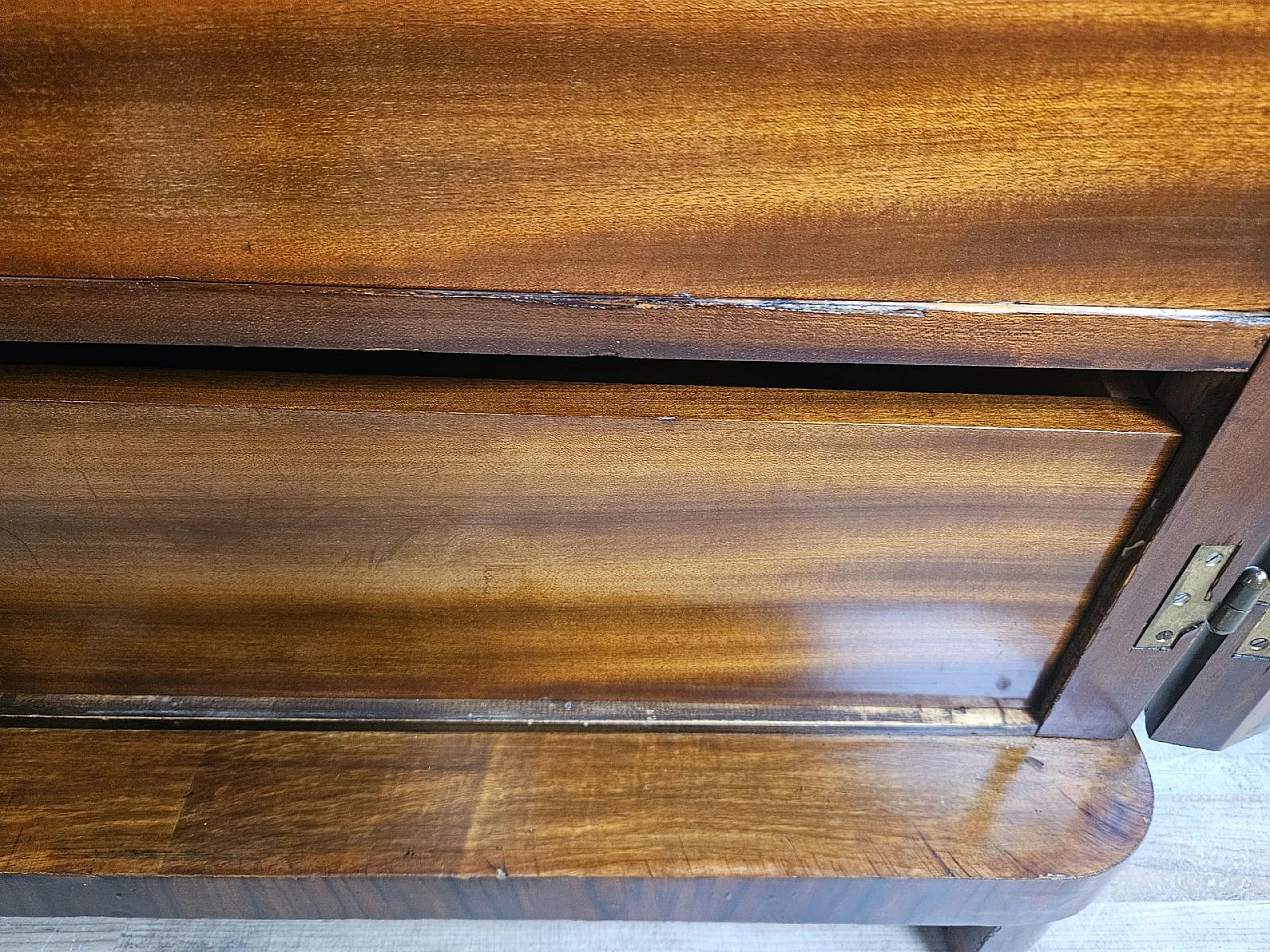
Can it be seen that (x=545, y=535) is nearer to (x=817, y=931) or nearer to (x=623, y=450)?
(x=623, y=450)

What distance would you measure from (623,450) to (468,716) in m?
0.22

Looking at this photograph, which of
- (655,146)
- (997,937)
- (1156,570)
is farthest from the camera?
(997,937)

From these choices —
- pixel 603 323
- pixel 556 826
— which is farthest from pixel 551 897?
pixel 603 323

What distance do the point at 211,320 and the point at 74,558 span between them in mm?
180

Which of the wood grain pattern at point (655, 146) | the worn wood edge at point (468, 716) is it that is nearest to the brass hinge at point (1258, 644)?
the worn wood edge at point (468, 716)

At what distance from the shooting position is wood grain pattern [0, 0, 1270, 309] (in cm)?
34

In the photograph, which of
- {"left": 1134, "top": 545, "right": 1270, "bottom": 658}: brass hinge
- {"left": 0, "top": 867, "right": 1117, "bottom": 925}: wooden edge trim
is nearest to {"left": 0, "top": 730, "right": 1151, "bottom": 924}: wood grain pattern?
{"left": 0, "top": 867, "right": 1117, "bottom": 925}: wooden edge trim

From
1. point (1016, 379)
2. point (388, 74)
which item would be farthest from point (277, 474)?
point (1016, 379)

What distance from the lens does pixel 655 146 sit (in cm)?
36

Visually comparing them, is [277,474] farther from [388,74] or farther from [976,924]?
[976,924]

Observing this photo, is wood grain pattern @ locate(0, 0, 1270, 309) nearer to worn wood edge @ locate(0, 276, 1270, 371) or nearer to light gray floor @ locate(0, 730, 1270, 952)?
worn wood edge @ locate(0, 276, 1270, 371)

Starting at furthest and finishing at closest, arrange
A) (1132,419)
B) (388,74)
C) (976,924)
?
(976,924) → (1132,419) → (388,74)

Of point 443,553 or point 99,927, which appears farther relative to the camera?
point 99,927

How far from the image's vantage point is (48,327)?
1.32 ft
